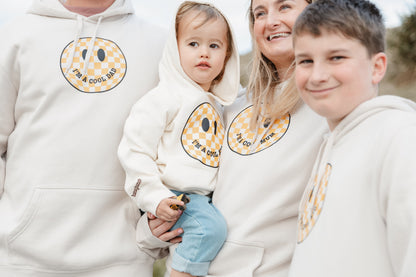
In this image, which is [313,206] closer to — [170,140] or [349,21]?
[349,21]

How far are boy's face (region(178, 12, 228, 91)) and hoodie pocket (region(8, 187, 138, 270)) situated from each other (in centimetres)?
71

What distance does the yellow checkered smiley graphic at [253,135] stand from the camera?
203 cm

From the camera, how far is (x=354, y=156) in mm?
1520

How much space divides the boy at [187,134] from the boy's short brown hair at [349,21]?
70 centimetres

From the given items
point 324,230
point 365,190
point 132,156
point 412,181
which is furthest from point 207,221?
point 412,181

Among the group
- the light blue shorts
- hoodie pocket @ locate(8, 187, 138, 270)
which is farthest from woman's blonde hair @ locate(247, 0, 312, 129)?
hoodie pocket @ locate(8, 187, 138, 270)

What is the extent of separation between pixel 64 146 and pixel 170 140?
0.50 meters

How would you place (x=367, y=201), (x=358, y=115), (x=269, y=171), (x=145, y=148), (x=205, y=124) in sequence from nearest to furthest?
(x=367, y=201)
(x=358, y=115)
(x=269, y=171)
(x=145, y=148)
(x=205, y=124)

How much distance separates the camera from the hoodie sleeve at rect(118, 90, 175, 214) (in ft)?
6.66

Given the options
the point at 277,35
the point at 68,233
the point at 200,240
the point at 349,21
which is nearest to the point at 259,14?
the point at 277,35

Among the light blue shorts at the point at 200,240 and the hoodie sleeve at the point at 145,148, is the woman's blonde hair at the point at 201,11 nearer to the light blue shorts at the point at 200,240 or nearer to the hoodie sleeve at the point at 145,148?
the hoodie sleeve at the point at 145,148

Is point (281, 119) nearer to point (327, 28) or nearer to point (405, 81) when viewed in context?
point (327, 28)

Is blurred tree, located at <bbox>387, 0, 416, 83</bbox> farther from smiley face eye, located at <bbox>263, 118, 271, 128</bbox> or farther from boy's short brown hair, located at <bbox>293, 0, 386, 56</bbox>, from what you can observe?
boy's short brown hair, located at <bbox>293, 0, 386, 56</bbox>

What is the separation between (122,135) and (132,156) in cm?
20
